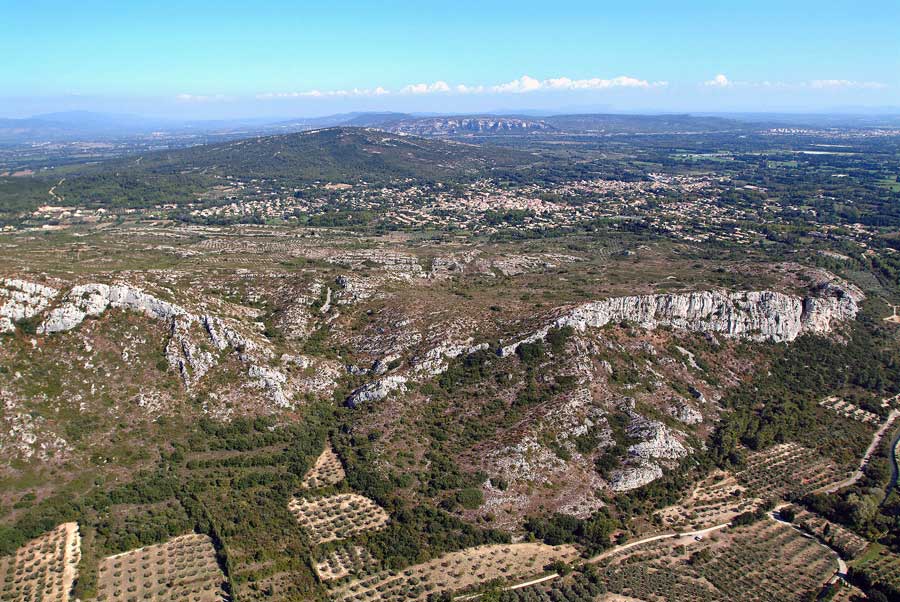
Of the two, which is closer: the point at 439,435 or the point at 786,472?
the point at 439,435

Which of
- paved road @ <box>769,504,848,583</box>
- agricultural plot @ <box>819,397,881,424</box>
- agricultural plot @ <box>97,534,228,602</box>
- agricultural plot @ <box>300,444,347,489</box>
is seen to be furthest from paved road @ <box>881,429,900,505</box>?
agricultural plot @ <box>97,534,228,602</box>

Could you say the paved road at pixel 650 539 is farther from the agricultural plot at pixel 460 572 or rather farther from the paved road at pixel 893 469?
the paved road at pixel 893 469

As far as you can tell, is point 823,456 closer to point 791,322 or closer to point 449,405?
point 791,322

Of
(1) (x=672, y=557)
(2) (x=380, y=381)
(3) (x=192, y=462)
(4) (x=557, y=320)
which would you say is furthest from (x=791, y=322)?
(3) (x=192, y=462)

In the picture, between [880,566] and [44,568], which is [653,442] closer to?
[880,566]

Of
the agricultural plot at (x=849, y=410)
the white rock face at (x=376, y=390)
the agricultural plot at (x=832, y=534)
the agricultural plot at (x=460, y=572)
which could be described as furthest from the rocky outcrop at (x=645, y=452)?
the white rock face at (x=376, y=390)

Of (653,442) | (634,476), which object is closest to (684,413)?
(653,442)
